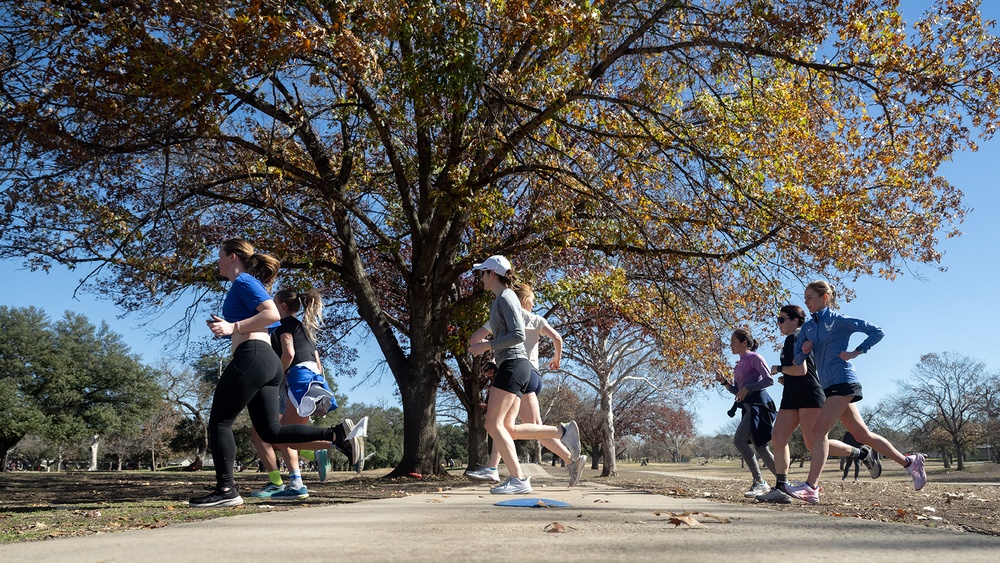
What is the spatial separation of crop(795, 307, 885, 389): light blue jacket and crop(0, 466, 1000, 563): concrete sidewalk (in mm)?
2584

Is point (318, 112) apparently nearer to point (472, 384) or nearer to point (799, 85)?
point (799, 85)

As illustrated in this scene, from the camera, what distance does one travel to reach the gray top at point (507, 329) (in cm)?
645

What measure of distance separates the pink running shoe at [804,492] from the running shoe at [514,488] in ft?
8.37

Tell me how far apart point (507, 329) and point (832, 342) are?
3126 mm

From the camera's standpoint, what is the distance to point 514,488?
657 centimetres

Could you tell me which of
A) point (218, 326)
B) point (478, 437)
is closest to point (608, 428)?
point (478, 437)

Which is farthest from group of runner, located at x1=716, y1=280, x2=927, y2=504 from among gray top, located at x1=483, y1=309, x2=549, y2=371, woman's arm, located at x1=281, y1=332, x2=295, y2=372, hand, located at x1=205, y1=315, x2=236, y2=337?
hand, located at x1=205, y1=315, x2=236, y2=337

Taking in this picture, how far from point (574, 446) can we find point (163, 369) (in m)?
51.5

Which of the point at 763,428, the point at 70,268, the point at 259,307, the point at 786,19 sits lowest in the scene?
the point at 763,428

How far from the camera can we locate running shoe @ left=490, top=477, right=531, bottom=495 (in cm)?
654

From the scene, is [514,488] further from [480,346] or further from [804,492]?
[804,492]

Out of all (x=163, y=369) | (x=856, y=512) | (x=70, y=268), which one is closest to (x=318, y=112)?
(x=70, y=268)

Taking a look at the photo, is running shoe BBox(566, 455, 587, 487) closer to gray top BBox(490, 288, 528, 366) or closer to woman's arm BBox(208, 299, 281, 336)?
gray top BBox(490, 288, 528, 366)

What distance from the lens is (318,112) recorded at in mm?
11414
